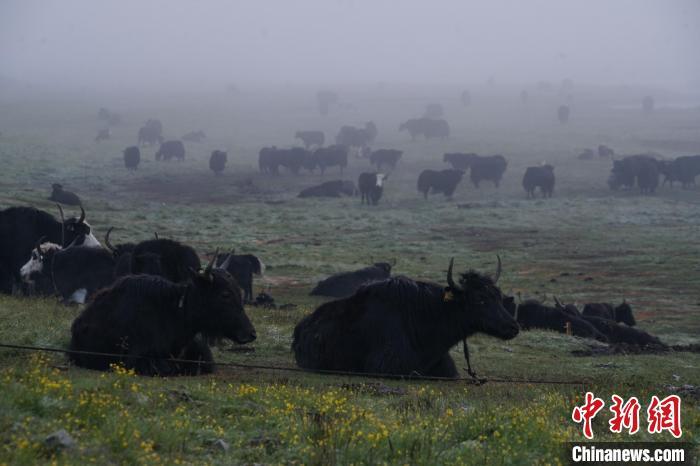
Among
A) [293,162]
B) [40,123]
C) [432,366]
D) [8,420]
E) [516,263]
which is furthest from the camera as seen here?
[40,123]

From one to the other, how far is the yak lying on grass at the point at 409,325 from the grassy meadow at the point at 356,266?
0.69 metres

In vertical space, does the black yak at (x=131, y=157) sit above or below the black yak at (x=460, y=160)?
below

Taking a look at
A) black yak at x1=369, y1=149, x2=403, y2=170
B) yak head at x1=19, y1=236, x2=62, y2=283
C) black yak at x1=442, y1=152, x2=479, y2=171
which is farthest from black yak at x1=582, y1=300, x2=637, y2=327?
black yak at x1=369, y1=149, x2=403, y2=170

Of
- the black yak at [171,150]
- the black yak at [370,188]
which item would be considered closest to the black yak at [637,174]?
the black yak at [370,188]

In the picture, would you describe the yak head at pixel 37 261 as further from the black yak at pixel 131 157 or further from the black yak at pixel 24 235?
the black yak at pixel 131 157

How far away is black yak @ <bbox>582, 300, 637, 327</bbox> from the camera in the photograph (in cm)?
2569

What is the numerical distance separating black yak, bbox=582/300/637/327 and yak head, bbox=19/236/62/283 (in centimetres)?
1382

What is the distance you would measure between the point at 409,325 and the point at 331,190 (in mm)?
52663

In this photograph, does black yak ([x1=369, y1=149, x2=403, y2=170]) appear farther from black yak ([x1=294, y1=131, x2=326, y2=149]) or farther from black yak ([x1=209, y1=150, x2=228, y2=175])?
black yak ([x1=294, y1=131, x2=326, y2=149])

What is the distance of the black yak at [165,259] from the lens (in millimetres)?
17141

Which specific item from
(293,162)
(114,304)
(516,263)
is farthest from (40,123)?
(114,304)

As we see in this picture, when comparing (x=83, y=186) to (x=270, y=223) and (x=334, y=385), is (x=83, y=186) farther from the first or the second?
(x=334, y=385)

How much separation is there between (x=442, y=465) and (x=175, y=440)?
89.4 inches

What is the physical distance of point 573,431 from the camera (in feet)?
31.6
